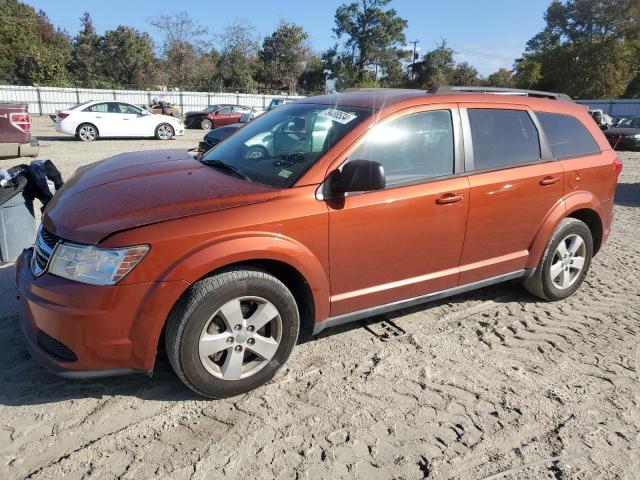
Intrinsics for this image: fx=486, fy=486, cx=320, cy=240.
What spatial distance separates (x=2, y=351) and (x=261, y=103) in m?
38.6

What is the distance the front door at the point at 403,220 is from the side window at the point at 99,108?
54.0 feet

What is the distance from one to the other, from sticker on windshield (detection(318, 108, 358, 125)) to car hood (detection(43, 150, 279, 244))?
77 cm

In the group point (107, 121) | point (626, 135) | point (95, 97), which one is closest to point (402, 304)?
point (107, 121)

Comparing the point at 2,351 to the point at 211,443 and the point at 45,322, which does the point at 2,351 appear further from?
the point at 211,443

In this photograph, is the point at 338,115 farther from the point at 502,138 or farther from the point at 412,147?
the point at 502,138

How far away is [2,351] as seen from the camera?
10.7 ft

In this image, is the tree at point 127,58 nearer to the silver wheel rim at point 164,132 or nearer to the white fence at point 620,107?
the silver wheel rim at point 164,132

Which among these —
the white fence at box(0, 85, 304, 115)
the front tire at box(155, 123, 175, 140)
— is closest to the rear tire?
the front tire at box(155, 123, 175, 140)

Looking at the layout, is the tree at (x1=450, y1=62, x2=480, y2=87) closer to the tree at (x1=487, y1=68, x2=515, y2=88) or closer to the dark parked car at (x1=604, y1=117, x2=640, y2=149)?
the tree at (x1=487, y1=68, x2=515, y2=88)

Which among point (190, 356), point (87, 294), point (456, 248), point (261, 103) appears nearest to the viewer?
point (87, 294)

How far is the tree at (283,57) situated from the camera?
179 ft

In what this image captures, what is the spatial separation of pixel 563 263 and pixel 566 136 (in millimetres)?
1109

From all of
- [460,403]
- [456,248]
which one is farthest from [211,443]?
[456,248]

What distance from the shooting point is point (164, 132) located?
18797mm
